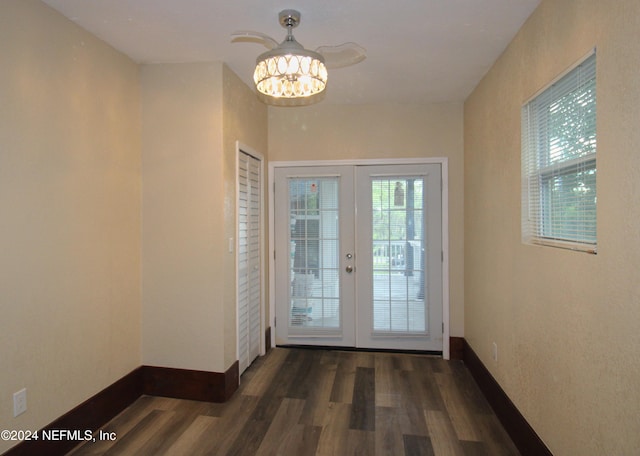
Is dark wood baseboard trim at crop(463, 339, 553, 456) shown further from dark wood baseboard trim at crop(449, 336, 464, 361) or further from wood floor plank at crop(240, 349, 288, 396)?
wood floor plank at crop(240, 349, 288, 396)

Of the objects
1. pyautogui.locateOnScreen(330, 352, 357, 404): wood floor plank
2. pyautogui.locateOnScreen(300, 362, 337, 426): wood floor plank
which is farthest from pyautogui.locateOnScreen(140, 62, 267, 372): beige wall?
pyautogui.locateOnScreen(330, 352, 357, 404): wood floor plank

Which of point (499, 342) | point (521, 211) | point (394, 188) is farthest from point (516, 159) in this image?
point (394, 188)

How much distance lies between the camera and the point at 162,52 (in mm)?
2674

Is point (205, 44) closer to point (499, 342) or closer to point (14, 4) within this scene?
point (14, 4)

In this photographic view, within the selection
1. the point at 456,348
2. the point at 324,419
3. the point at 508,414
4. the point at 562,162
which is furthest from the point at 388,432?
the point at 562,162

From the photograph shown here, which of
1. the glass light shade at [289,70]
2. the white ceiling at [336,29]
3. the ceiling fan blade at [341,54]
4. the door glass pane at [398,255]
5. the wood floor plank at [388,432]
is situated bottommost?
the wood floor plank at [388,432]

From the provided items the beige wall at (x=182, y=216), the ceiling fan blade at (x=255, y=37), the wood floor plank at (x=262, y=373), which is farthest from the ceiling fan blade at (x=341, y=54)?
the wood floor plank at (x=262, y=373)

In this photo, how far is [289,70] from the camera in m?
1.81

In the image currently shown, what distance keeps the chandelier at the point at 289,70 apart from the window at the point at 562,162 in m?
1.21

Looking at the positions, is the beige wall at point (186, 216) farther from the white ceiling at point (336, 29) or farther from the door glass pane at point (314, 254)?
the door glass pane at point (314, 254)

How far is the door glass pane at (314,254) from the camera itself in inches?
155

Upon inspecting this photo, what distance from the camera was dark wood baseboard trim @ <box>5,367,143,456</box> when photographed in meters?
1.99

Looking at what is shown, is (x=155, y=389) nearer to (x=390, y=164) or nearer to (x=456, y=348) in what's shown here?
(x=456, y=348)

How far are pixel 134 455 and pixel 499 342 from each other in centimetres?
249
